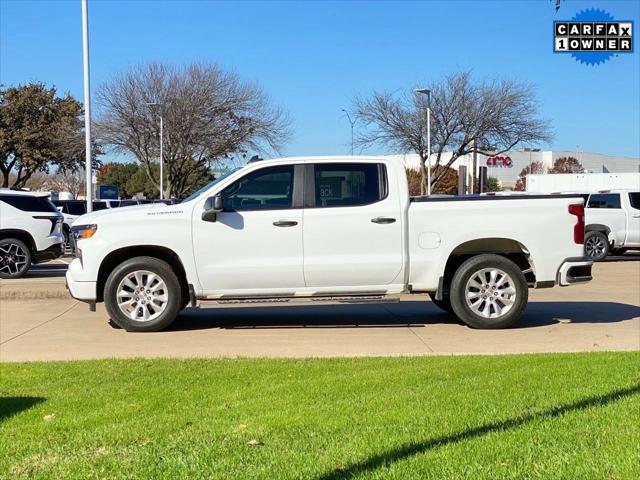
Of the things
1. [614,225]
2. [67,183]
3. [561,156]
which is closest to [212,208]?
[614,225]

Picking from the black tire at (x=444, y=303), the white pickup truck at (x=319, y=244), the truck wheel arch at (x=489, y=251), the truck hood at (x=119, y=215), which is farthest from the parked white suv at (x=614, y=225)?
the truck hood at (x=119, y=215)

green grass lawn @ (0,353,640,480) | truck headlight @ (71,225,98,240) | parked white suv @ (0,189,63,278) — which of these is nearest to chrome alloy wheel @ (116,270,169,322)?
truck headlight @ (71,225,98,240)

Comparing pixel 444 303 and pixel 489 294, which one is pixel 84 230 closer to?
pixel 444 303

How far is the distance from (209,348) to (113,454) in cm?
392

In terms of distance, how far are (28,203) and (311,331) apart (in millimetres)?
9218

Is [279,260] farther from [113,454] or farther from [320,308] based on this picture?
[113,454]

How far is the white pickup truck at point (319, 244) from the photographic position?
902 centimetres

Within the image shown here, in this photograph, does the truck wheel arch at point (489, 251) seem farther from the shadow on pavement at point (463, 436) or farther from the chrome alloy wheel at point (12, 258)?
the chrome alloy wheel at point (12, 258)

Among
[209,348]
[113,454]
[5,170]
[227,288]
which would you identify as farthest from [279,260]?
[5,170]

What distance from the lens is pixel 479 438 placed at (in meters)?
4.35

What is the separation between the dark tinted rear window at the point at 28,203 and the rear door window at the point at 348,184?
8878 mm

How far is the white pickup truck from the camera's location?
9023 millimetres

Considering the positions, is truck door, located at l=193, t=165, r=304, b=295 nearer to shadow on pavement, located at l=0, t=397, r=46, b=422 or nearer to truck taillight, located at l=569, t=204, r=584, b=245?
truck taillight, located at l=569, t=204, r=584, b=245

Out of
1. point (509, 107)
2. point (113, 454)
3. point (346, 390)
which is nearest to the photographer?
point (113, 454)
